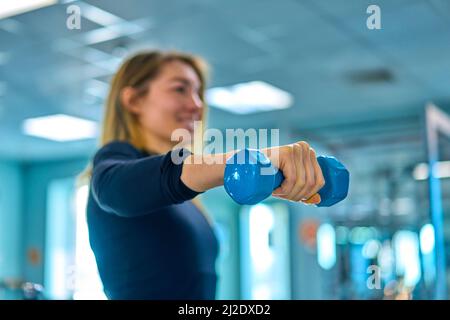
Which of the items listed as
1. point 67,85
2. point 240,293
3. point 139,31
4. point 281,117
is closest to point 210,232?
point 139,31

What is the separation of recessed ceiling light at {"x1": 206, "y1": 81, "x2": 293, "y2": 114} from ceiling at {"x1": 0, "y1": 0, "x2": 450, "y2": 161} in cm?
9

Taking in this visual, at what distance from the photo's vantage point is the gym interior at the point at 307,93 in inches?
102

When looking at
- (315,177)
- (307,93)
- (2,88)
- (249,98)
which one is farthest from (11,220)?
(315,177)

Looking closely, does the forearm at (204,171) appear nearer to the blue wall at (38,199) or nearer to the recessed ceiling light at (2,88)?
the recessed ceiling light at (2,88)

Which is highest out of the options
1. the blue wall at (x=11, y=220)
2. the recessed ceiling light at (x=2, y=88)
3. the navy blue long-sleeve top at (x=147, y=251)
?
the recessed ceiling light at (x=2, y=88)

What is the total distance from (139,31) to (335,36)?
3.15 feet

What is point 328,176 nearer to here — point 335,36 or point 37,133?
point 335,36

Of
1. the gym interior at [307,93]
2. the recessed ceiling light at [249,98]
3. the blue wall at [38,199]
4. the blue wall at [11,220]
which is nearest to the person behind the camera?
the gym interior at [307,93]

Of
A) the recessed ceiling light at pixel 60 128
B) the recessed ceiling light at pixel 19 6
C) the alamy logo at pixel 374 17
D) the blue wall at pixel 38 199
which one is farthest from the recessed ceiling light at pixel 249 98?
the alamy logo at pixel 374 17

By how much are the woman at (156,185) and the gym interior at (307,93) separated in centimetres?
16

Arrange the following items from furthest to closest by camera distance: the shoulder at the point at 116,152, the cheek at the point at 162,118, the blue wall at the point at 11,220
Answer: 1. the blue wall at the point at 11,220
2. the cheek at the point at 162,118
3. the shoulder at the point at 116,152

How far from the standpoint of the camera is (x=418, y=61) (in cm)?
343

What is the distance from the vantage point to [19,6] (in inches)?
104

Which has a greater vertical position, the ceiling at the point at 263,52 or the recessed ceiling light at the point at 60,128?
the recessed ceiling light at the point at 60,128
